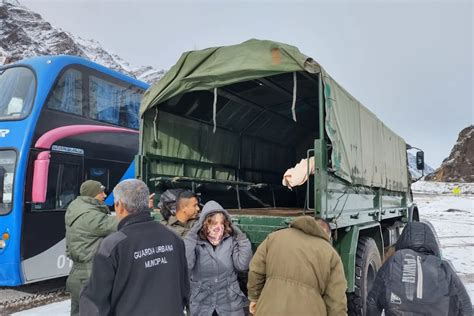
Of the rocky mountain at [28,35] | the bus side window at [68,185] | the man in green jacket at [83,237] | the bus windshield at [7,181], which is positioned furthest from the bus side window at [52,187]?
the rocky mountain at [28,35]

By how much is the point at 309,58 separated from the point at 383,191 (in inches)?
143

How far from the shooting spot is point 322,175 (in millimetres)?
4066

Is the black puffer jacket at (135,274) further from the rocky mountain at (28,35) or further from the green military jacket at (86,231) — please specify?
the rocky mountain at (28,35)

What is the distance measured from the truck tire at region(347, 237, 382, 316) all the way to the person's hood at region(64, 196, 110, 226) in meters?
3.14

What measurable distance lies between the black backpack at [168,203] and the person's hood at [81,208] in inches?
30.4

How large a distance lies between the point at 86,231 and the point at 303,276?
2134 millimetres

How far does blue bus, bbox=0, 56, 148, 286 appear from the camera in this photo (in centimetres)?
605

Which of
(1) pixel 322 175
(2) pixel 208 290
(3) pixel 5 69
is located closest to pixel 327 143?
(1) pixel 322 175

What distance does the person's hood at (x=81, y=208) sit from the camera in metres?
3.93

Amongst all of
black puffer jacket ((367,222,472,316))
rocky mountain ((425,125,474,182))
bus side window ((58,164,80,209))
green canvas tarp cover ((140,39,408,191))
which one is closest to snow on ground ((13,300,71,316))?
bus side window ((58,164,80,209))

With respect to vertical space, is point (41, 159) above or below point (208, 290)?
above

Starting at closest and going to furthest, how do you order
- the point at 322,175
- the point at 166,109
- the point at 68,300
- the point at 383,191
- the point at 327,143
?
the point at 322,175 → the point at 327,143 → the point at 166,109 → the point at 68,300 → the point at 383,191

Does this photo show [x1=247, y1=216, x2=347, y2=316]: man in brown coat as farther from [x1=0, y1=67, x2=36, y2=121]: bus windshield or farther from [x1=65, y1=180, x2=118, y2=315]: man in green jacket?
[x1=0, y1=67, x2=36, y2=121]: bus windshield

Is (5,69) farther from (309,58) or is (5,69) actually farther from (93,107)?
(309,58)
